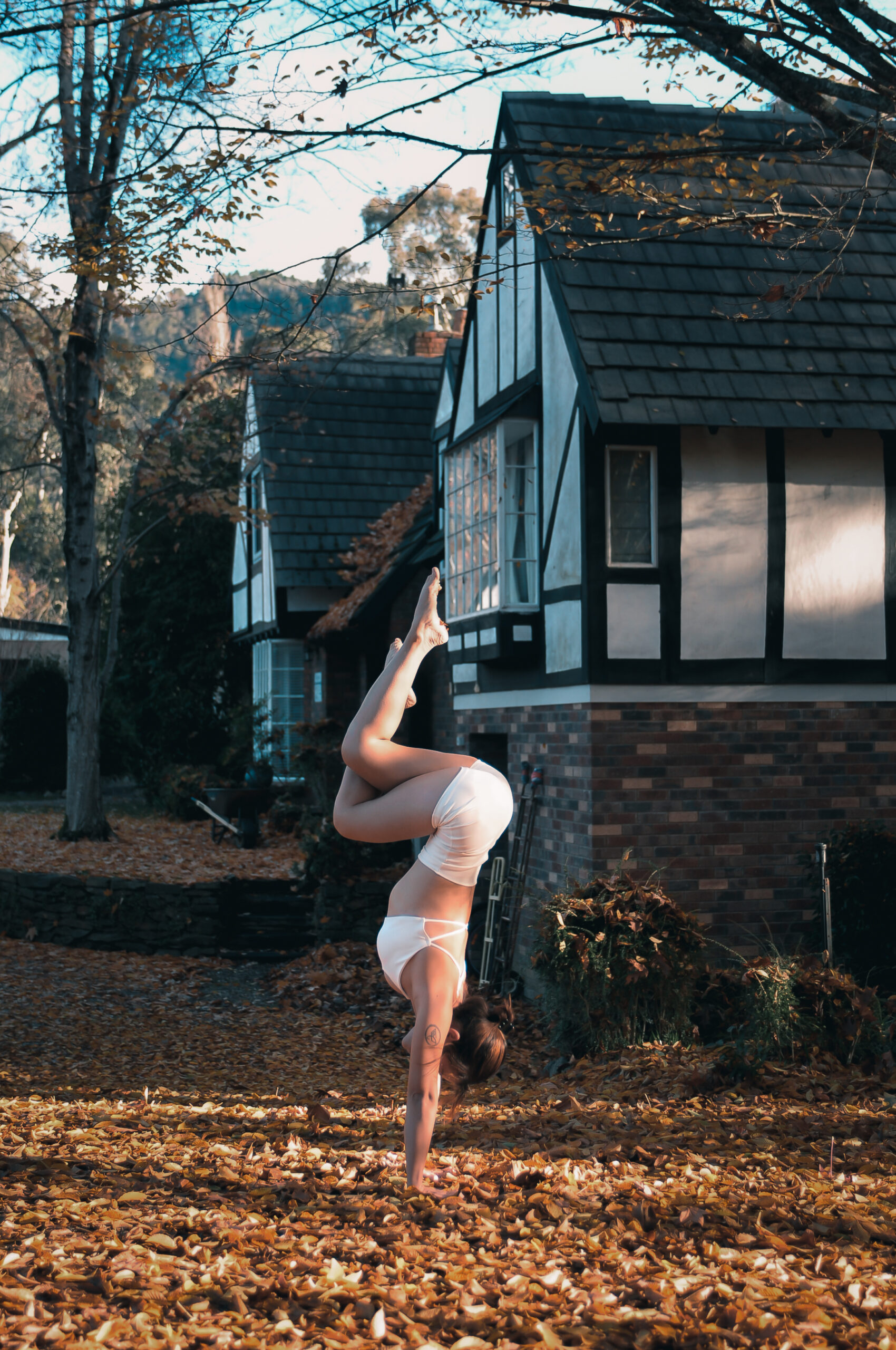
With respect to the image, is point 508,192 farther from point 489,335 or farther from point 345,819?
point 345,819

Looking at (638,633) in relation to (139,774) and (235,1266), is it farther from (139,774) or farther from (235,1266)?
(139,774)

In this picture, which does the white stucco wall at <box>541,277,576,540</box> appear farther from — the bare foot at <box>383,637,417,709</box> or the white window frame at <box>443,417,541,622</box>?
the bare foot at <box>383,637,417,709</box>

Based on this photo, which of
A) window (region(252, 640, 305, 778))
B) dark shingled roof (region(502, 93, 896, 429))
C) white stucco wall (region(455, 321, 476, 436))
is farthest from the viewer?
window (region(252, 640, 305, 778))

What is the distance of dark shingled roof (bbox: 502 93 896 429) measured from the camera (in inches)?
347

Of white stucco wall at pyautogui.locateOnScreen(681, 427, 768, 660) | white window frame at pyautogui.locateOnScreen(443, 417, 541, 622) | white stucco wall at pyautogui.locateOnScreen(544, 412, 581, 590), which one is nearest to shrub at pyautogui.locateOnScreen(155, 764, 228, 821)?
white window frame at pyautogui.locateOnScreen(443, 417, 541, 622)

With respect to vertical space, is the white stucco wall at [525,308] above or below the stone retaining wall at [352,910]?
above

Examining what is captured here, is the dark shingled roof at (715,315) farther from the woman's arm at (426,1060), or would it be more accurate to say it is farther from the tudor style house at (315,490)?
the tudor style house at (315,490)

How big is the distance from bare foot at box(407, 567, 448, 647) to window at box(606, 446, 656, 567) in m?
5.33

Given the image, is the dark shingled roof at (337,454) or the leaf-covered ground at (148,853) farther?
the dark shingled roof at (337,454)

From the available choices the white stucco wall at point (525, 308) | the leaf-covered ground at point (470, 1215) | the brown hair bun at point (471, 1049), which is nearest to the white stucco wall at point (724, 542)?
the white stucco wall at point (525, 308)

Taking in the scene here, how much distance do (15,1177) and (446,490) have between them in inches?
332

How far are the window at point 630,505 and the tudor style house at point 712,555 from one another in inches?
0.7

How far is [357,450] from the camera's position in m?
19.4

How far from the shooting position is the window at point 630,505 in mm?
9242
